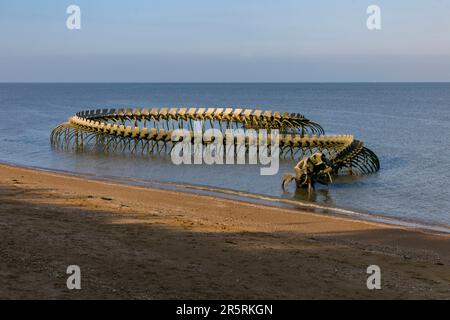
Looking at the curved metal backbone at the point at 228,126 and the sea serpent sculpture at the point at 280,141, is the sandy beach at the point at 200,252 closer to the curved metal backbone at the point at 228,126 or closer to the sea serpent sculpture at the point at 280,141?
the sea serpent sculpture at the point at 280,141

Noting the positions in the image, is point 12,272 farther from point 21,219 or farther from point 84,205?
point 84,205

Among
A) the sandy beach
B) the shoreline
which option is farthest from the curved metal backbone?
the sandy beach

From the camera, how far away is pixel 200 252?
13844mm

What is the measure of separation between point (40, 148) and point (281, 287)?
1444 inches

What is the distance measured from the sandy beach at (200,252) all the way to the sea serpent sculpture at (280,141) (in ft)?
20.5

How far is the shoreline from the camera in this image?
819 inches

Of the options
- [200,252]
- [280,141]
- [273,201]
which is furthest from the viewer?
[280,141]

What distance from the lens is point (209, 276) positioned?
465 inches

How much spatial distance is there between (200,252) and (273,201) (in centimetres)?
1086

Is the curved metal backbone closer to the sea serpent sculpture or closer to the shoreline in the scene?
the sea serpent sculpture

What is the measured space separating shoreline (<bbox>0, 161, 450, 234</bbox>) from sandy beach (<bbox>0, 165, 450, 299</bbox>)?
1.28 metres

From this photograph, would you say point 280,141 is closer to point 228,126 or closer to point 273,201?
point 273,201

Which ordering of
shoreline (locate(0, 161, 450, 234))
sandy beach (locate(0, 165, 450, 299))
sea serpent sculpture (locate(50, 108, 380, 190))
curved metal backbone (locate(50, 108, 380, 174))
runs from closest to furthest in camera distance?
sandy beach (locate(0, 165, 450, 299))
shoreline (locate(0, 161, 450, 234))
sea serpent sculpture (locate(50, 108, 380, 190))
curved metal backbone (locate(50, 108, 380, 174))

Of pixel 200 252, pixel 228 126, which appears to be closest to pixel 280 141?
pixel 228 126
